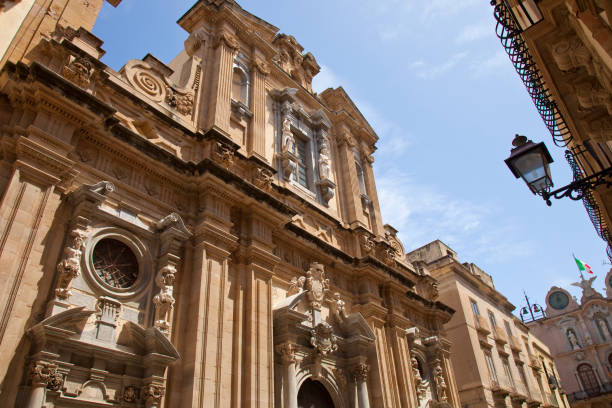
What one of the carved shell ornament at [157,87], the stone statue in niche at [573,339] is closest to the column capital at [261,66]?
the carved shell ornament at [157,87]

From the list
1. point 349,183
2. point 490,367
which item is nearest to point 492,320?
point 490,367

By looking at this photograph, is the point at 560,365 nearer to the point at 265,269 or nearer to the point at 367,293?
the point at 367,293

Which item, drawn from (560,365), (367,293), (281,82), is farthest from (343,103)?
(560,365)

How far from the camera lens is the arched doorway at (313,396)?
447 inches

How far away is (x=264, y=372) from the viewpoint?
387 inches

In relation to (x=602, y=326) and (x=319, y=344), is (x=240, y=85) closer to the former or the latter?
(x=319, y=344)

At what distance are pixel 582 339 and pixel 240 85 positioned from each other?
131 ft

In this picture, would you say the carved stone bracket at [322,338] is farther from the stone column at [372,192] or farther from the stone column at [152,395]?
the stone column at [372,192]

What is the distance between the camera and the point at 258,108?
14625mm

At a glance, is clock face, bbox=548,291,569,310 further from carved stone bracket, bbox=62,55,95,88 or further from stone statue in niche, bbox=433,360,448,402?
carved stone bracket, bbox=62,55,95,88

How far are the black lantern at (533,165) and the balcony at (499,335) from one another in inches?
814

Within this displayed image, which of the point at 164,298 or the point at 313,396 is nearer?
the point at 164,298

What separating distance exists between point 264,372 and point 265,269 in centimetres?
241

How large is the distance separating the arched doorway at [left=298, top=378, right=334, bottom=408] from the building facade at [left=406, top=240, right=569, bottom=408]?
959 cm
